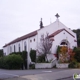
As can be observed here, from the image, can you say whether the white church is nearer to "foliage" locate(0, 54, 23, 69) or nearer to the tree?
the tree

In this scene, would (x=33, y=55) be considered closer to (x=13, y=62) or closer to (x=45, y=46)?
(x=45, y=46)

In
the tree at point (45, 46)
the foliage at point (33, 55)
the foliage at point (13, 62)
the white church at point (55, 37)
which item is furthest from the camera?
the foliage at point (33, 55)

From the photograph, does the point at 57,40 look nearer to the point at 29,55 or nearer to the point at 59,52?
the point at 59,52

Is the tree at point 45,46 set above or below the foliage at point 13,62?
above

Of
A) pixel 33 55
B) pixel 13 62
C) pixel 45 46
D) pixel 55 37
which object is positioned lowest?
pixel 13 62

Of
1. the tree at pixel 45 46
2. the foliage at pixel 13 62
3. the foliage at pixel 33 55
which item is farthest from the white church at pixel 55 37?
the foliage at pixel 13 62

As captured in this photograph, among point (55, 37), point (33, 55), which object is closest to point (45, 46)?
point (55, 37)

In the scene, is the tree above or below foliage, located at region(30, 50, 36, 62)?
above

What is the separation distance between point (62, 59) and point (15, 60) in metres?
10.3

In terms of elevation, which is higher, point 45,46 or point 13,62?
point 45,46

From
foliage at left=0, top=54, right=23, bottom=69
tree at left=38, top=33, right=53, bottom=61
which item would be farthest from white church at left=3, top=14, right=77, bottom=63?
foliage at left=0, top=54, right=23, bottom=69

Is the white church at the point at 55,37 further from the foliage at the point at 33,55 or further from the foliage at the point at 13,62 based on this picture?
the foliage at the point at 13,62

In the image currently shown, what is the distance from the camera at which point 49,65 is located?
36.0 meters

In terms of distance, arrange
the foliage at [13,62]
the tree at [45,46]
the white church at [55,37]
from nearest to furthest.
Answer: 1. the tree at [45,46]
2. the foliage at [13,62]
3. the white church at [55,37]
